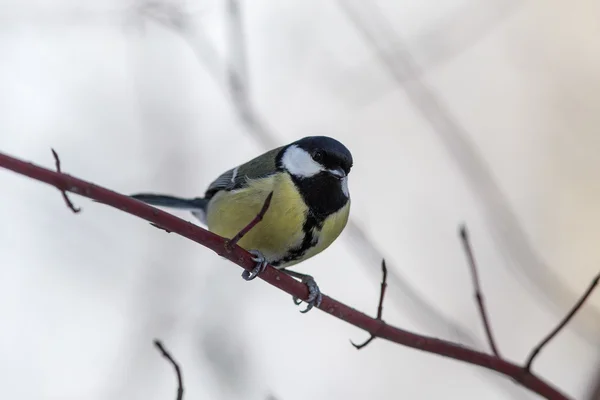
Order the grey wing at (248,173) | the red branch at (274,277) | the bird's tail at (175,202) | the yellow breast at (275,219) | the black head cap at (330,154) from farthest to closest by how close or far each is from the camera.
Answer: the bird's tail at (175,202)
the grey wing at (248,173)
the black head cap at (330,154)
the yellow breast at (275,219)
the red branch at (274,277)

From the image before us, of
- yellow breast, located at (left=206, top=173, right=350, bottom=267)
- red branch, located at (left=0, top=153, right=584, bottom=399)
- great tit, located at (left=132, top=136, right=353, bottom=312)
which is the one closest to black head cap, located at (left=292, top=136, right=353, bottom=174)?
great tit, located at (left=132, top=136, right=353, bottom=312)

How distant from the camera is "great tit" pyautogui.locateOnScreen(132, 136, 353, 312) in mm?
2330

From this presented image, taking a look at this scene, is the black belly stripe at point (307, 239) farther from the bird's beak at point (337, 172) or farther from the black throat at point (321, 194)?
the bird's beak at point (337, 172)

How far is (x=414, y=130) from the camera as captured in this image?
5.41 m

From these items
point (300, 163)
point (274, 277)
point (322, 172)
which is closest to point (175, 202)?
point (300, 163)

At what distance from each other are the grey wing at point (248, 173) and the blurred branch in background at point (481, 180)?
76 cm

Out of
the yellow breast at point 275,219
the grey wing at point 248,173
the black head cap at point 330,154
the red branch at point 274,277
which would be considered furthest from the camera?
the grey wing at point 248,173

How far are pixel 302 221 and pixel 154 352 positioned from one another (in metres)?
2.28

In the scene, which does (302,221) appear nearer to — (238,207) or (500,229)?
(238,207)

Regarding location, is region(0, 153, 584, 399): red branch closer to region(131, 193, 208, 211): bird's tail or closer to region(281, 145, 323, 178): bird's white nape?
region(281, 145, 323, 178): bird's white nape

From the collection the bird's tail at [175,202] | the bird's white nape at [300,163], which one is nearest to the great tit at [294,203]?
the bird's white nape at [300,163]

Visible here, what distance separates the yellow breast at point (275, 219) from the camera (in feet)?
7.61

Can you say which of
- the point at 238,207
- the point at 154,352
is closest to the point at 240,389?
the point at 154,352

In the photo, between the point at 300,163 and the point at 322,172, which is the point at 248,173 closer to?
the point at 300,163
